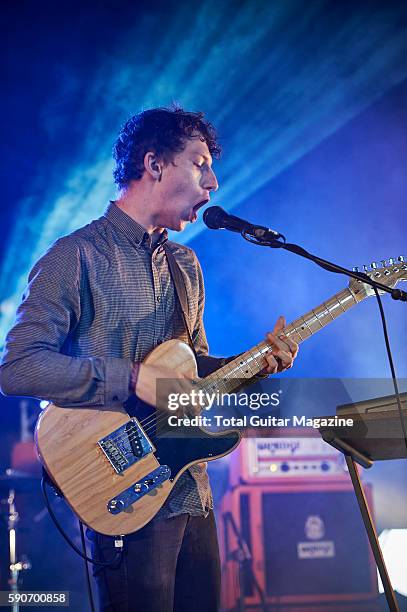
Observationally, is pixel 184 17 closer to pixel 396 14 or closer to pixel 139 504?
pixel 396 14

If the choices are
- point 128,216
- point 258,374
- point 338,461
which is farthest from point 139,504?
point 338,461

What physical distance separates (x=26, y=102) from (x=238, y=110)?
1.17 metres

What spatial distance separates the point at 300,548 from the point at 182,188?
187 cm

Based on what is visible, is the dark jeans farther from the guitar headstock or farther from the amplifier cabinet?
the amplifier cabinet

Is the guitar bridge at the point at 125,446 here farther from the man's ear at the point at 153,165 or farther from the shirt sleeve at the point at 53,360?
the man's ear at the point at 153,165

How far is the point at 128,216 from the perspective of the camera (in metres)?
2.20

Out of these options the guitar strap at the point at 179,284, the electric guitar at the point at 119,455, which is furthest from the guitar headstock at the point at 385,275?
the electric guitar at the point at 119,455

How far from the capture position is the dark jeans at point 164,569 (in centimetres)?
172

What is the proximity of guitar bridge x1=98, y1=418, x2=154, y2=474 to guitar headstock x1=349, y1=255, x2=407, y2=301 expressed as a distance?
96 cm

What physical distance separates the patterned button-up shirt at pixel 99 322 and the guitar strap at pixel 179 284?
0.06ft

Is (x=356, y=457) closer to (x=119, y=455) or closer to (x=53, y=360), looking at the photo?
(x=119, y=455)

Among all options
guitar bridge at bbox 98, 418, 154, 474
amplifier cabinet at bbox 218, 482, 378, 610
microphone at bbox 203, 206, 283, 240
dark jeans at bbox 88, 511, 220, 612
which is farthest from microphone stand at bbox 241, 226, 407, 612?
amplifier cabinet at bbox 218, 482, 378, 610

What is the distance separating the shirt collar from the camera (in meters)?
2.15

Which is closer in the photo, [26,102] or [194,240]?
[26,102]
